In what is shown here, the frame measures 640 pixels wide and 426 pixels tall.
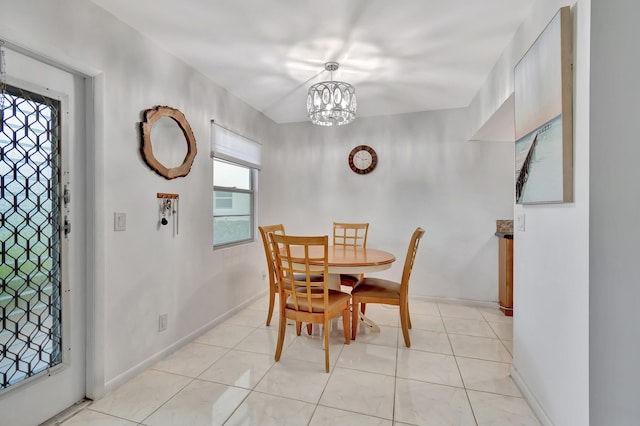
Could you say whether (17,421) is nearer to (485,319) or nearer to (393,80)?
(393,80)

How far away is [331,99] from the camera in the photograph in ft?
7.95

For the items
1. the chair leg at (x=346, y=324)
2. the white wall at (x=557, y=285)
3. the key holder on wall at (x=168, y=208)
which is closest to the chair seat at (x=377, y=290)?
the chair leg at (x=346, y=324)

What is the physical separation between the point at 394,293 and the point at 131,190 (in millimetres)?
2217

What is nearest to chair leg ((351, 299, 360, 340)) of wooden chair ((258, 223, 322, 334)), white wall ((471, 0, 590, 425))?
wooden chair ((258, 223, 322, 334))

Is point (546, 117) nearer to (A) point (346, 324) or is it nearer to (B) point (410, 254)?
(B) point (410, 254)

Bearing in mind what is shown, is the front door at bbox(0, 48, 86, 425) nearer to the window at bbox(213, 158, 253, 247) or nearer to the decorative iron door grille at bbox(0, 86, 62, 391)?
the decorative iron door grille at bbox(0, 86, 62, 391)

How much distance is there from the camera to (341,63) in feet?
8.13

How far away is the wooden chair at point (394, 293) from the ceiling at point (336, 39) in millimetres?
1477

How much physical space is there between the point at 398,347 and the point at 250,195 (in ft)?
8.14

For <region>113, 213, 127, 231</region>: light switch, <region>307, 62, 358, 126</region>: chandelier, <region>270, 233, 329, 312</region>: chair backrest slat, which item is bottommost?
<region>270, 233, 329, 312</region>: chair backrest slat

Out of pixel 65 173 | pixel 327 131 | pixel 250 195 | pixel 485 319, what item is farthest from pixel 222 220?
pixel 485 319

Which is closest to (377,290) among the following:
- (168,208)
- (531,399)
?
(531,399)

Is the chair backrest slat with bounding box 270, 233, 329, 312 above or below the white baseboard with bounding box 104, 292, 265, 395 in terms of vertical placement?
above

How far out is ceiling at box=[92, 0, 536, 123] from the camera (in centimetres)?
180
